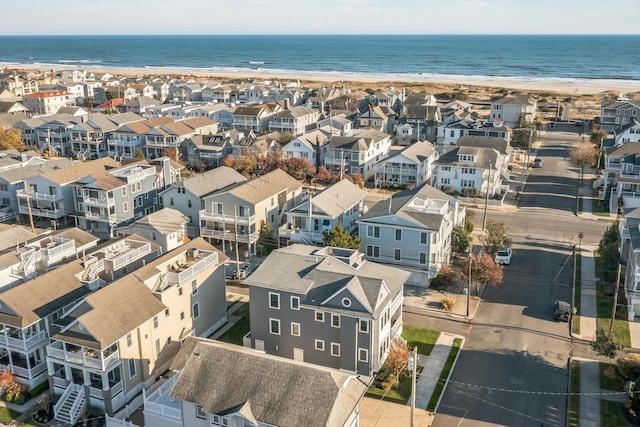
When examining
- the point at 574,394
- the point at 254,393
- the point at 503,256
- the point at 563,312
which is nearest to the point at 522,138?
the point at 503,256

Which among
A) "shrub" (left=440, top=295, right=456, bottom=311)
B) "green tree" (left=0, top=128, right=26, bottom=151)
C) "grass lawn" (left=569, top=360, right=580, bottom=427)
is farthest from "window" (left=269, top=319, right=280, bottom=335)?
"green tree" (left=0, top=128, right=26, bottom=151)

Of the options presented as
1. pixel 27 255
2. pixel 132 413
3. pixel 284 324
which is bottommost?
pixel 132 413

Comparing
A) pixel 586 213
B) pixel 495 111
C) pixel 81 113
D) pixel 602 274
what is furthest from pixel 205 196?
pixel 495 111

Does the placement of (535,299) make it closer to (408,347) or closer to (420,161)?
(408,347)

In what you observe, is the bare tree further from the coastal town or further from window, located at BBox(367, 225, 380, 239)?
window, located at BBox(367, 225, 380, 239)

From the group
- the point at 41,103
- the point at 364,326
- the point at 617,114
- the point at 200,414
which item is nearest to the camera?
the point at 200,414

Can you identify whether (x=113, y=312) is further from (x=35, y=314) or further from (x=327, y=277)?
(x=327, y=277)
